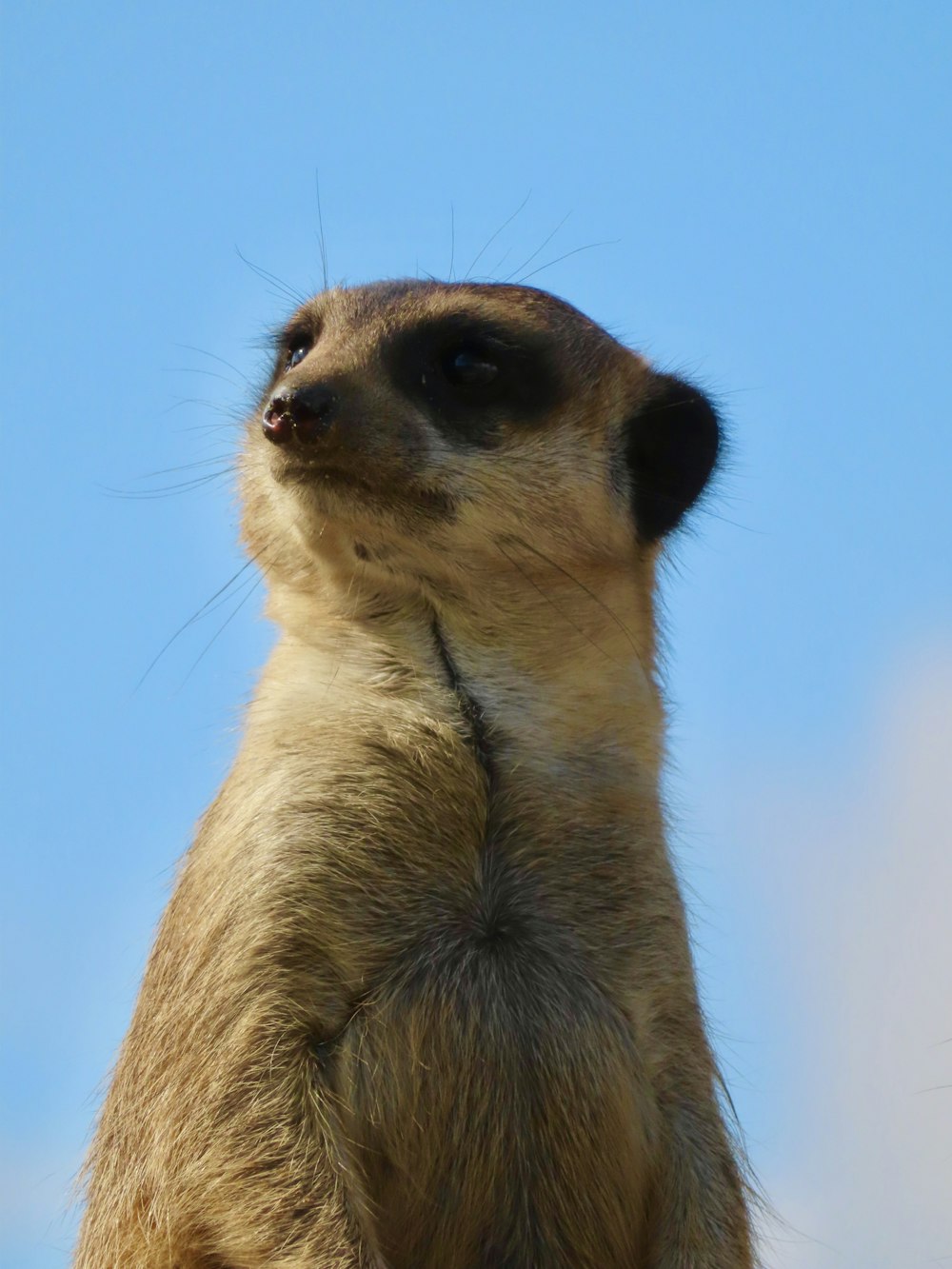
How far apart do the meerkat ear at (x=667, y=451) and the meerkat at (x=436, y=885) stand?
4 cm

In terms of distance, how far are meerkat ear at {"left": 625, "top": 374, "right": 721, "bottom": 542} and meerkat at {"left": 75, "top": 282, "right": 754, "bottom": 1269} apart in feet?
0.13

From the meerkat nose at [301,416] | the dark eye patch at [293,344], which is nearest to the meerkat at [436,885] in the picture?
the meerkat nose at [301,416]

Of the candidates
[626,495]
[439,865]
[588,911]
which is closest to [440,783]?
[439,865]

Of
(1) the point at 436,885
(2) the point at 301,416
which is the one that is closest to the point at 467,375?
(2) the point at 301,416

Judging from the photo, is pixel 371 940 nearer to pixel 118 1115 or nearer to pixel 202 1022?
pixel 202 1022

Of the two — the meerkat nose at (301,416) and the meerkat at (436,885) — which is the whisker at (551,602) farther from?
the meerkat nose at (301,416)

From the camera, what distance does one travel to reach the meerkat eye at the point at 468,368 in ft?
20.6

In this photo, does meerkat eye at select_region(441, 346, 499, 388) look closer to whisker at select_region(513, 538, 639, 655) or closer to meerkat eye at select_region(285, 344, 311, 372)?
whisker at select_region(513, 538, 639, 655)

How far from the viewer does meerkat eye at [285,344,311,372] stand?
23.0ft

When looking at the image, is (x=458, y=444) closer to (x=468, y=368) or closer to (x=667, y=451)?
(x=468, y=368)

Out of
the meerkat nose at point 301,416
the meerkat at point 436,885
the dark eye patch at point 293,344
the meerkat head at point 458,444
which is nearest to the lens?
the meerkat at point 436,885

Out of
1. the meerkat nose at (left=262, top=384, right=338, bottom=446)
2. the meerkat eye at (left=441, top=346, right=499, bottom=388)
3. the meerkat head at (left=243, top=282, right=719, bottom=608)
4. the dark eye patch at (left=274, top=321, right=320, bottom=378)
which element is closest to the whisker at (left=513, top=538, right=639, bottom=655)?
the meerkat head at (left=243, top=282, right=719, bottom=608)

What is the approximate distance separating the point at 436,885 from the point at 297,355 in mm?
2507

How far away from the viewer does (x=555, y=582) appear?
626 centimetres
